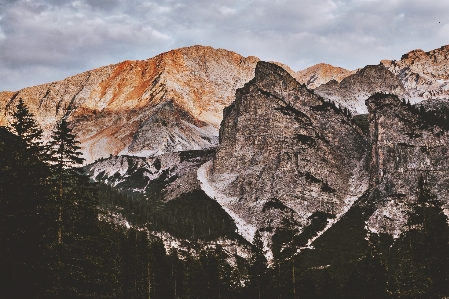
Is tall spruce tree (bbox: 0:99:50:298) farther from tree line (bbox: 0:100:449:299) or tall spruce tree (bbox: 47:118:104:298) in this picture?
tall spruce tree (bbox: 47:118:104:298)

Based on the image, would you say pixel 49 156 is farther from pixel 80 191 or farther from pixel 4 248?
pixel 4 248

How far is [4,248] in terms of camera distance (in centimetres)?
3691

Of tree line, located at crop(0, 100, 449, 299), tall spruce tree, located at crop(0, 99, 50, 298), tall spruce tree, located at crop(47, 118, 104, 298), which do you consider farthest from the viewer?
tall spruce tree, located at crop(47, 118, 104, 298)

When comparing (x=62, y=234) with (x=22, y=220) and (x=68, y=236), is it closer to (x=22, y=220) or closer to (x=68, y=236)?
(x=68, y=236)

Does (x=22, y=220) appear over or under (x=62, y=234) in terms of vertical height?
over

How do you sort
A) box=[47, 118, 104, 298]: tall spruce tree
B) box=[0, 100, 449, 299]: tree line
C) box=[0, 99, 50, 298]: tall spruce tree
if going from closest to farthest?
1. box=[0, 99, 50, 298]: tall spruce tree
2. box=[0, 100, 449, 299]: tree line
3. box=[47, 118, 104, 298]: tall spruce tree

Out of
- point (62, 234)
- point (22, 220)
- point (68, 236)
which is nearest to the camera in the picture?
point (22, 220)

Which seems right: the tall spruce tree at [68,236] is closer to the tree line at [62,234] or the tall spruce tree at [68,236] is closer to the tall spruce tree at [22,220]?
the tree line at [62,234]

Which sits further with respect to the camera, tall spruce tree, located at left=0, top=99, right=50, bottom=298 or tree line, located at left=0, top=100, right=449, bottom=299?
tree line, located at left=0, top=100, right=449, bottom=299

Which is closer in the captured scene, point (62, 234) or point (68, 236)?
point (62, 234)

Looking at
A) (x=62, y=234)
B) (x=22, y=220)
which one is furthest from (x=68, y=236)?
(x=22, y=220)

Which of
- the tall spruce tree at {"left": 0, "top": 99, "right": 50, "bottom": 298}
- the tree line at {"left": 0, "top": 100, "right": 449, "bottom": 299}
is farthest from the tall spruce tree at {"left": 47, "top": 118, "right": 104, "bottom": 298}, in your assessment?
the tall spruce tree at {"left": 0, "top": 99, "right": 50, "bottom": 298}

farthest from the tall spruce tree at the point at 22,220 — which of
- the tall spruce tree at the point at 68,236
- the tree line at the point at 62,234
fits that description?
the tall spruce tree at the point at 68,236

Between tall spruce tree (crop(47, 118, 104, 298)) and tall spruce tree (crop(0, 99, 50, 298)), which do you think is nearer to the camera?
tall spruce tree (crop(0, 99, 50, 298))
